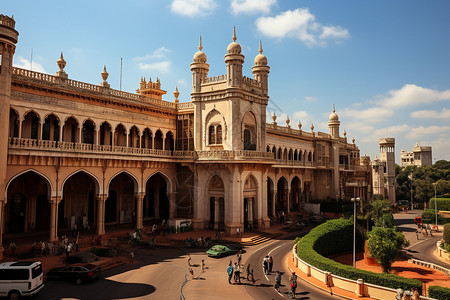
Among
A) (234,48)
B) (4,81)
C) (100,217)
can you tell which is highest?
(234,48)

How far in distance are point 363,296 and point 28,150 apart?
86.5 ft

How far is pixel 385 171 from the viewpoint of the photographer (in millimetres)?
87125

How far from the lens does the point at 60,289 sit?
19.7 m

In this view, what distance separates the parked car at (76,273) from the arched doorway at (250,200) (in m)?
19.9

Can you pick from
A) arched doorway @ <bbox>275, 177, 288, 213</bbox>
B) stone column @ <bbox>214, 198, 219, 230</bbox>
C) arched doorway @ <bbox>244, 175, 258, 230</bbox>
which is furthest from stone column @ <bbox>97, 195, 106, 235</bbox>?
arched doorway @ <bbox>275, 177, 288, 213</bbox>

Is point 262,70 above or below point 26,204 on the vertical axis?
above

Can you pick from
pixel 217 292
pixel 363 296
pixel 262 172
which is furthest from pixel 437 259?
pixel 217 292

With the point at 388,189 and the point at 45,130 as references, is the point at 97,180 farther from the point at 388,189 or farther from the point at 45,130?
the point at 388,189

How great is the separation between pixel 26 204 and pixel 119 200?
985cm

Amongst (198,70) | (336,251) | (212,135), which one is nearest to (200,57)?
(198,70)

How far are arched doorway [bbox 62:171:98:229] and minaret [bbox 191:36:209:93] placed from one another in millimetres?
15673

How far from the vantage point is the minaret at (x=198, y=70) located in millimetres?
38812

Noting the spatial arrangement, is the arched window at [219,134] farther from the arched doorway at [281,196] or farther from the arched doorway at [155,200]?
the arched doorway at [281,196]

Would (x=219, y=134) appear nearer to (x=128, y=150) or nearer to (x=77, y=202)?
(x=128, y=150)
